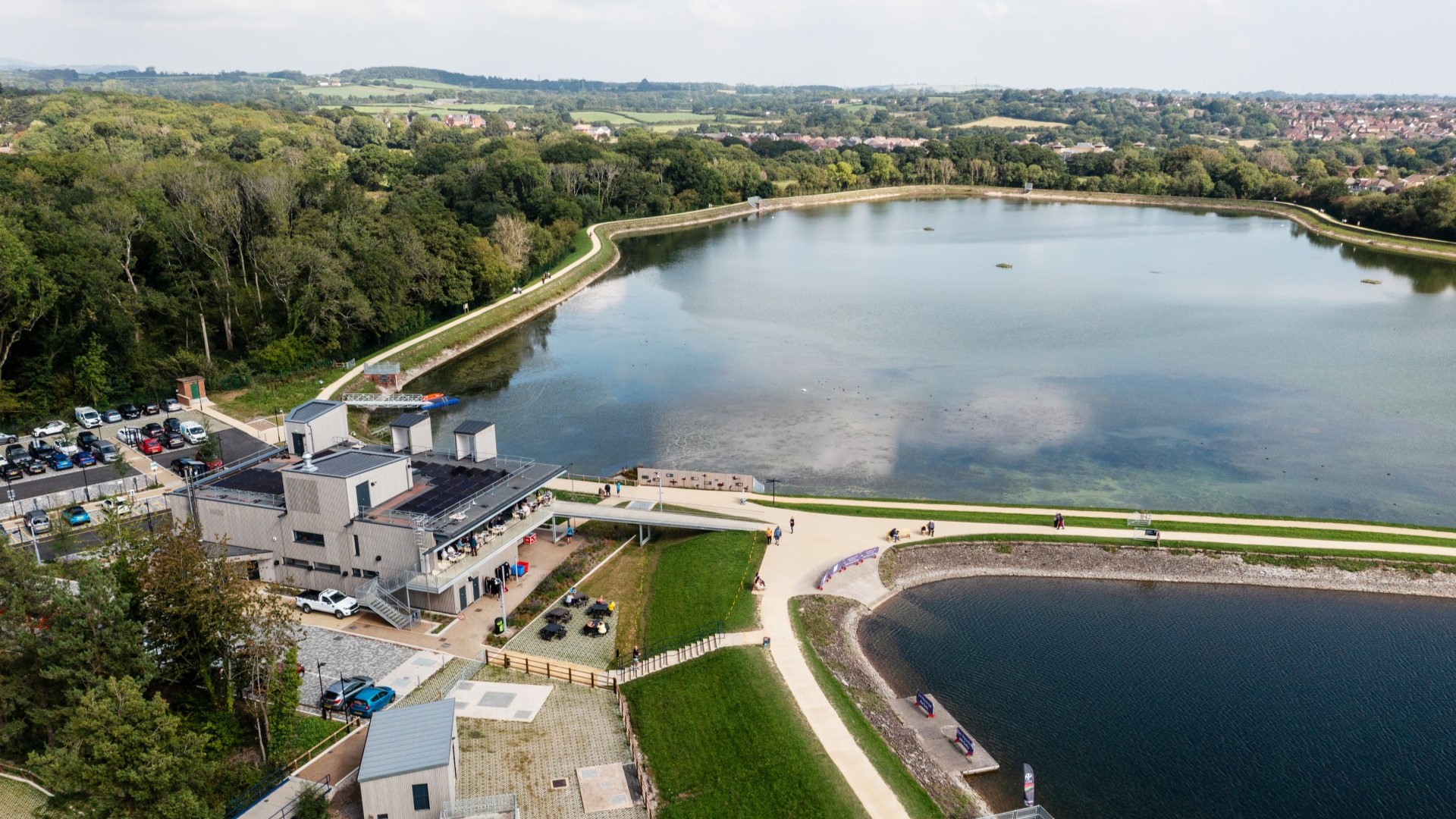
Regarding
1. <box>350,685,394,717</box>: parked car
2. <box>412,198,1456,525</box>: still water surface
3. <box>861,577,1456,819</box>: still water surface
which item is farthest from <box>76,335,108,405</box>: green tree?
A: <box>861,577,1456,819</box>: still water surface

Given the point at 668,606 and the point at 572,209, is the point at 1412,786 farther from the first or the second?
the point at 572,209

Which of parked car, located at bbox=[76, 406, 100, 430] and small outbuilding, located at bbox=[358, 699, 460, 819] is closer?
small outbuilding, located at bbox=[358, 699, 460, 819]

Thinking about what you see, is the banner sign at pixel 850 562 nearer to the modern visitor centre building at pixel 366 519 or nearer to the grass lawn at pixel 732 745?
the grass lawn at pixel 732 745

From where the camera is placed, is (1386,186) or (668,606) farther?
(1386,186)

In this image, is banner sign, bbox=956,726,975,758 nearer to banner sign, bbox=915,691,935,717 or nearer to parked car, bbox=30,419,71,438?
banner sign, bbox=915,691,935,717

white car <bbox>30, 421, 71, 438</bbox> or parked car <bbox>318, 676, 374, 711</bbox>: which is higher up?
white car <bbox>30, 421, 71, 438</bbox>

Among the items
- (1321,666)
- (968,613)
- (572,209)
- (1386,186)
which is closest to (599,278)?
(572,209)
